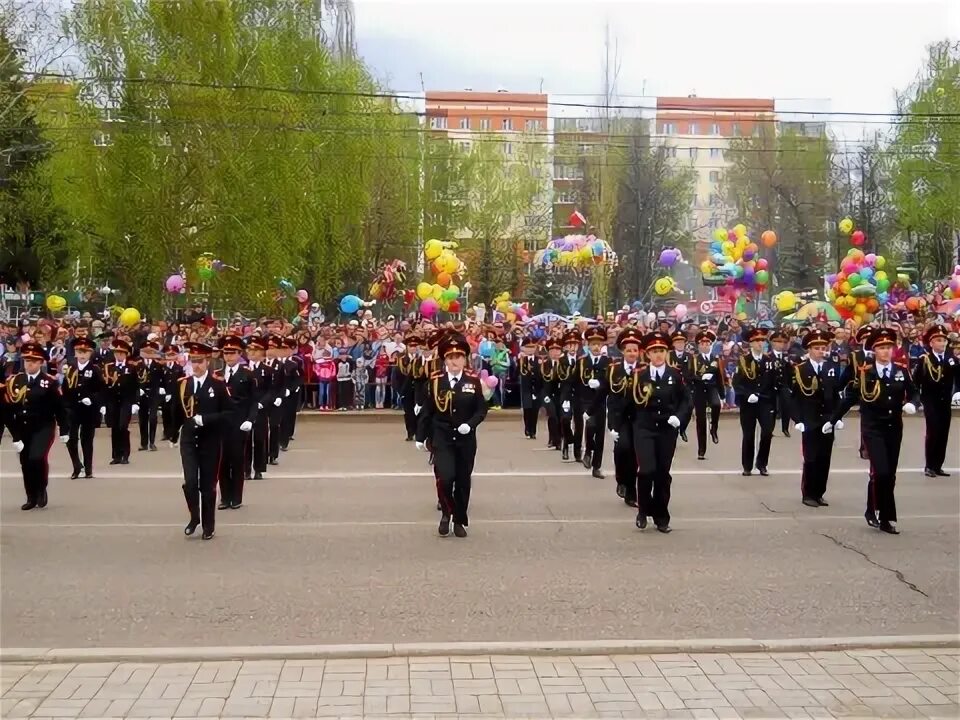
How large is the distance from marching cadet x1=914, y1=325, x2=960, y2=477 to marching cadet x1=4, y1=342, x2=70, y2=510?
33.8 ft

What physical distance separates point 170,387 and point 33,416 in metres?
5.83

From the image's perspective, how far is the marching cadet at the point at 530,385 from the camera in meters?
18.1

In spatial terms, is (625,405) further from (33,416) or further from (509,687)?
(33,416)

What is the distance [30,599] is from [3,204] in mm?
29785

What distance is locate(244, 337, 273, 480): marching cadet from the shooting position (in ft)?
46.1

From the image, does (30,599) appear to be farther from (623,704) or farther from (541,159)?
(541,159)

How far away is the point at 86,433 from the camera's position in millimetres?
14312

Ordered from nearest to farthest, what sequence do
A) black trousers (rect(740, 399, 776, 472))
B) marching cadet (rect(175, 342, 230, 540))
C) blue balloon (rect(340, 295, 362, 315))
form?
marching cadet (rect(175, 342, 230, 540)), black trousers (rect(740, 399, 776, 472)), blue balloon (rect(340, 295, 362, 315))

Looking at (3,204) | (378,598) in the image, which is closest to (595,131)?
(3,204)

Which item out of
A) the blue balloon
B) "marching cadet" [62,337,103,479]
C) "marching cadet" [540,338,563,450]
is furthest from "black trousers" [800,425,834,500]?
the blue balloon

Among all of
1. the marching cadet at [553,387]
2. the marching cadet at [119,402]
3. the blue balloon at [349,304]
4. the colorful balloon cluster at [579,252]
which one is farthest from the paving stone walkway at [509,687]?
the blue balloon at [349,304]

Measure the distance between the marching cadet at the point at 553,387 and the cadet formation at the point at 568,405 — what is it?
33mm

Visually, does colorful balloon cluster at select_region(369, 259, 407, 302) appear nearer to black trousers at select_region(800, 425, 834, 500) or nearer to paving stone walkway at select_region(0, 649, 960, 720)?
black trousers at select_region(800, 425, 834, 500)

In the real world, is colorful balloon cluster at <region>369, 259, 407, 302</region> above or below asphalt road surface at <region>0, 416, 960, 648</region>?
above
